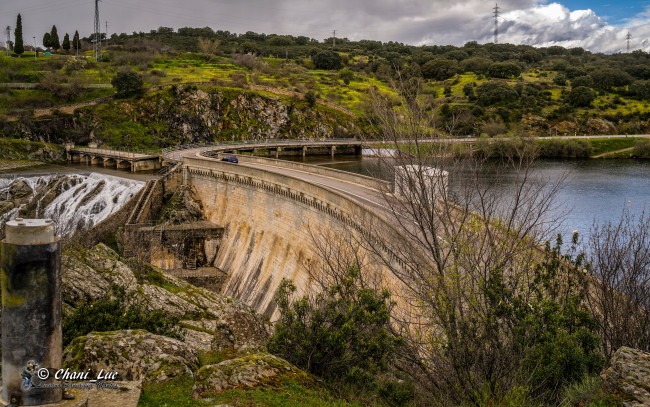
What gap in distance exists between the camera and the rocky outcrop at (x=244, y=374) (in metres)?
8.95

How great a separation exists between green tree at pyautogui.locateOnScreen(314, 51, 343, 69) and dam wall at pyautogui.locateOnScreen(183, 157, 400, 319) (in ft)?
371

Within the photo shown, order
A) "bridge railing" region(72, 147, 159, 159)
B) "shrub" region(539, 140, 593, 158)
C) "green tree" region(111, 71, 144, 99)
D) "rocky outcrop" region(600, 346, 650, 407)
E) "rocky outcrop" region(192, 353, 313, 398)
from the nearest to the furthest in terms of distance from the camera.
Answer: "rocky outcrop" region(600, 346, 650, 407)
"rocky outcrop" region(192, 353, 313, 398)
"bridge railing" region(72, 147, 159, 159)
"shrub" region(539, 140, 593, 158)
"green tree" region(111, 71, 144, 99)

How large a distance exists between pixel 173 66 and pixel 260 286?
107466 millimetres

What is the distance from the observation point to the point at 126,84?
89875 millimetres

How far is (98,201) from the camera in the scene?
47031mm

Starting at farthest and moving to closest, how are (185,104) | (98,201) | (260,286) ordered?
(185,104), (98,201), (260,286)

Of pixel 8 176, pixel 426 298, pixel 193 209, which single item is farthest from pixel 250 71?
pixel 426 298

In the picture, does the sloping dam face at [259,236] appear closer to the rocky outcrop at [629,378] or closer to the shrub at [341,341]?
the shrub at [341,341]

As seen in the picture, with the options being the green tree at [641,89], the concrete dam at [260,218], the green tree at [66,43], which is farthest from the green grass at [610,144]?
the green tree at [66,43]

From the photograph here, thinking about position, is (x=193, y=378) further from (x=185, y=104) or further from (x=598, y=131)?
(x=598, y=131)

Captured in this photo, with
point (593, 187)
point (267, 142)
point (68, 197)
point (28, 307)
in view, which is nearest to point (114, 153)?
point (68, 197)

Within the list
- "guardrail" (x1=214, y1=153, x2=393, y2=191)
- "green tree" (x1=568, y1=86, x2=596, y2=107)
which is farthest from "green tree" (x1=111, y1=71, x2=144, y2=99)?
"green tree" (x1=568, y1=86, x2=596, y2=107)

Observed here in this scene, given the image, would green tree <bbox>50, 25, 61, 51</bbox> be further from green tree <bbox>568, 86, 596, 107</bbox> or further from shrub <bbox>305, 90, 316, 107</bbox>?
green tree <bbox>568, 86, 596, 107</bbox>

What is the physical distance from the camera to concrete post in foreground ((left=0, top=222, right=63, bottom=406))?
6.02 m
